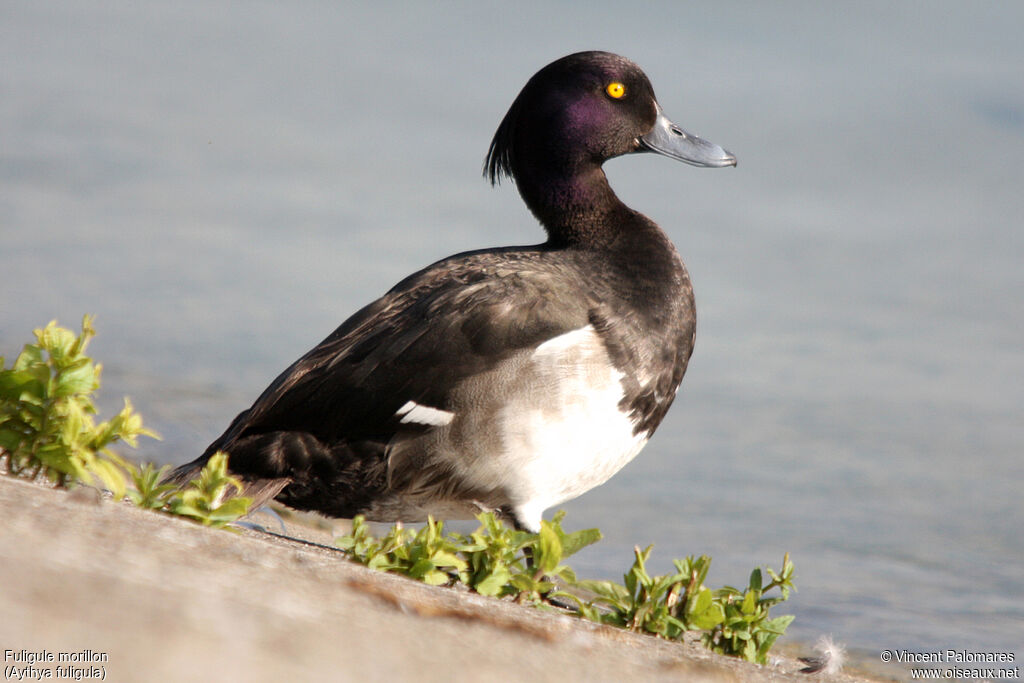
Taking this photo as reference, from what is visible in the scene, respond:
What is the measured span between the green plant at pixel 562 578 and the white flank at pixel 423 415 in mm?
795

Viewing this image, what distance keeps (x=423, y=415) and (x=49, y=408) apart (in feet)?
4.53

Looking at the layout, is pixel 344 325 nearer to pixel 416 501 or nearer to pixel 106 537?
pixel 416 501

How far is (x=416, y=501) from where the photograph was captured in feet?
14.1

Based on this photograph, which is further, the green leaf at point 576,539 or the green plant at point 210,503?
the green leaf at point 576,539

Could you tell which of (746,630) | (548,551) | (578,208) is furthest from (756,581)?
(578,208)

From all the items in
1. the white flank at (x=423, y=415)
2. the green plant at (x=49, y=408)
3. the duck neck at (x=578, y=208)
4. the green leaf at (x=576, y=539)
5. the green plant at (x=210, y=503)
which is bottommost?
the green plant at (x=210, y=503)

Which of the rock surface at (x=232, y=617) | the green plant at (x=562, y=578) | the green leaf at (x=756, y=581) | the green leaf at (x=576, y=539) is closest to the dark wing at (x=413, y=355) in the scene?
the green plant at (x=562, y=578)

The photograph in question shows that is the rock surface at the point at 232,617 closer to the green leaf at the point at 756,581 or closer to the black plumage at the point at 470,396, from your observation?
the green leaf at the point at 756,581

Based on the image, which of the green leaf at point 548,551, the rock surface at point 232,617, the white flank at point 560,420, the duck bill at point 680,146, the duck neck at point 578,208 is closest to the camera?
the rock surface at point 232,617

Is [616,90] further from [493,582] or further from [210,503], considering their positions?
[210,503]

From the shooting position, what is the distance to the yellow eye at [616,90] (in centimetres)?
526

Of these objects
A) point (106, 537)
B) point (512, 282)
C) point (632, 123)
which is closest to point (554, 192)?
point (632, 123)

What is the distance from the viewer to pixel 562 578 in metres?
3.23

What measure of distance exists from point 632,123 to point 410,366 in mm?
1827
